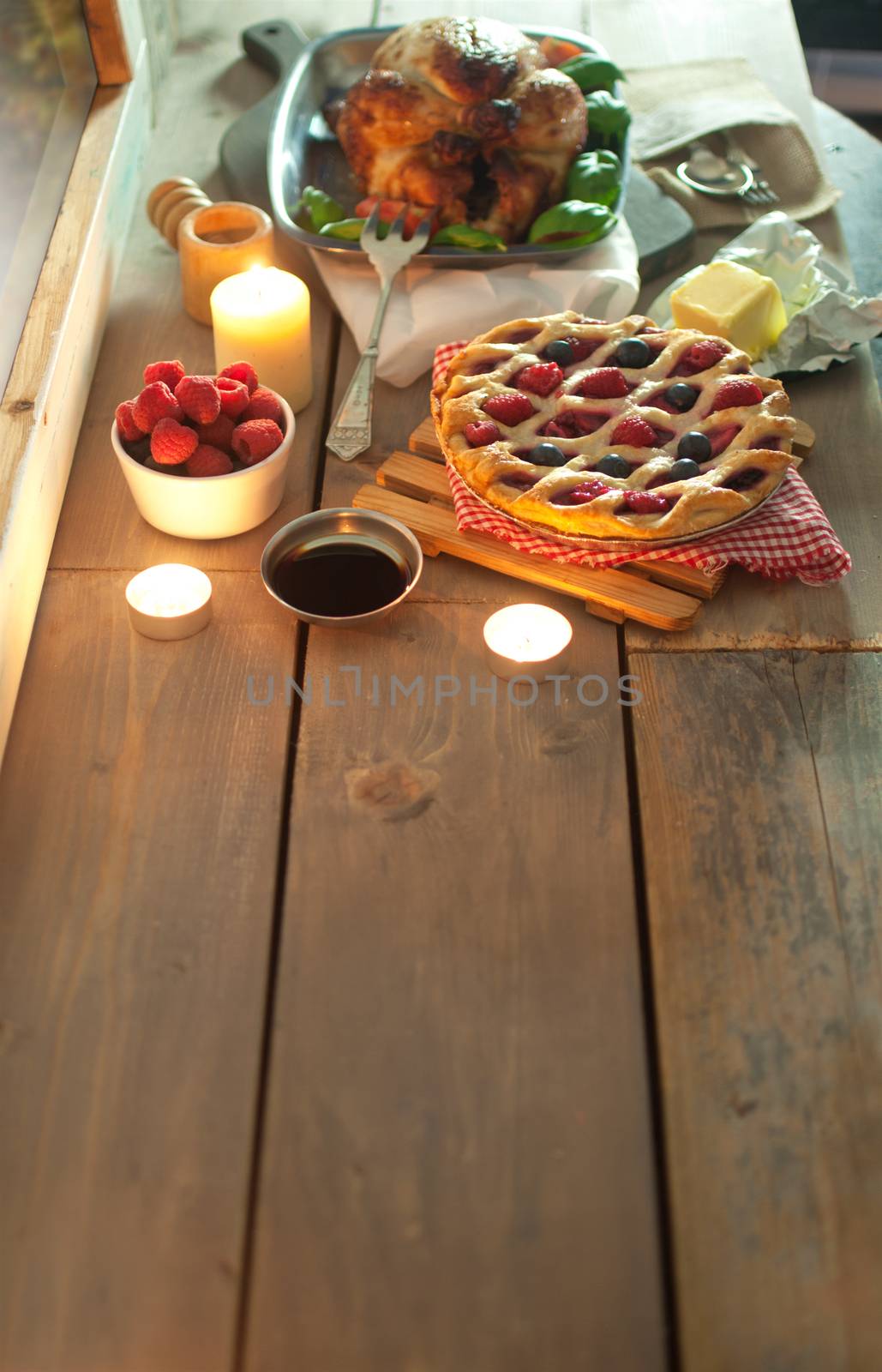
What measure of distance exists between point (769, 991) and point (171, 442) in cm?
78

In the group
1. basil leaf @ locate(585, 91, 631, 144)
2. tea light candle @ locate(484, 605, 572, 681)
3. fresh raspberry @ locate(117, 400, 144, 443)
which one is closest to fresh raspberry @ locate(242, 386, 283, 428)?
fresh raspberry @ locate(117, 400, 144, 443)

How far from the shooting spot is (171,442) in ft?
4.04

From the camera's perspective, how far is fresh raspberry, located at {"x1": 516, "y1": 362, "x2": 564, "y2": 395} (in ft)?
4.42

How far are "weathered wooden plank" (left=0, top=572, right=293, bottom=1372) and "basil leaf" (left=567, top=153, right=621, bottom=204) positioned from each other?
729 millimetres

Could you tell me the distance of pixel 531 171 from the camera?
159cm

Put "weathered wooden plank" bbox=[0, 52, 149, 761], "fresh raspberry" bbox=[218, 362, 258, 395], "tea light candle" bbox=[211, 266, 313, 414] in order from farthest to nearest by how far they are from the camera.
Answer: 1. "tea light candle" bbox=[211, 266, 313, 414]
2. "fresh raspberry" bbox=[218, 362, 258, 395]
3. "weathered wooden plank" bbox=[0, 52, 149, 761]

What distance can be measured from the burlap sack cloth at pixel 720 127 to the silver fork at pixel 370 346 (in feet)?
1.58

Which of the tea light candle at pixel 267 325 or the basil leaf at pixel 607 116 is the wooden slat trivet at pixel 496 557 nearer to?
the tea light candle at pixel 267 325

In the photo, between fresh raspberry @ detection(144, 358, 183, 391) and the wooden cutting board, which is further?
the wooden cutting board

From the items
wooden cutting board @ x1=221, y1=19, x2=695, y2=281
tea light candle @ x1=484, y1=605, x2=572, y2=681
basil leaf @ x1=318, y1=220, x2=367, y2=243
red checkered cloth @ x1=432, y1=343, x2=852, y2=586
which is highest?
wooden cutting board @ x1=221, y1=19, x2=695, y2=281

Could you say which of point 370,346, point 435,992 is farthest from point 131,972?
point 370,346

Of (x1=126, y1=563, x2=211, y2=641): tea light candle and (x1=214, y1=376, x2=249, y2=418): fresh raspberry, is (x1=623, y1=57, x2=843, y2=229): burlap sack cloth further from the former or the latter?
(x1=126, y1=563, x2=211, y2=641): tea light candle

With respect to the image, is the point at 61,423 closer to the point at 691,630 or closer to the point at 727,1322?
the point at 691,630

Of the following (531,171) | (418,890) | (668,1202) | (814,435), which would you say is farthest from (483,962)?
(531,171)
